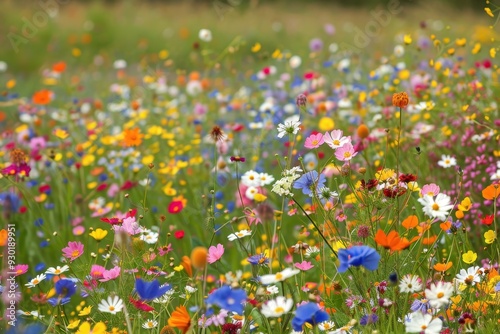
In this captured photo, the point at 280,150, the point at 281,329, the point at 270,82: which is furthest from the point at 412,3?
the point at 281,329

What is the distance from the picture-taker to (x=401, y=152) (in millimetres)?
2635

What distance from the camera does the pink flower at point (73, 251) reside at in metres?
1.67

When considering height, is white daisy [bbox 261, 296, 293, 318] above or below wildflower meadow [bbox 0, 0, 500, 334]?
below

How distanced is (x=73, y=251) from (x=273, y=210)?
22.1 inches

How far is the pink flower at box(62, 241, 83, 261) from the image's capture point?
1.67 metres

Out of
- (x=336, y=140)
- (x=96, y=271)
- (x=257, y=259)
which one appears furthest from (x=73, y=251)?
(x=336, y=140)

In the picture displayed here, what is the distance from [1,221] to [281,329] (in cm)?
174

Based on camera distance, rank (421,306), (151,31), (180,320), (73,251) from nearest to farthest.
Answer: (180,320) → (421,306) → (73,251) → (151,31)

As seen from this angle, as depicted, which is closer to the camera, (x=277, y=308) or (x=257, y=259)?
(x=277, y=308)

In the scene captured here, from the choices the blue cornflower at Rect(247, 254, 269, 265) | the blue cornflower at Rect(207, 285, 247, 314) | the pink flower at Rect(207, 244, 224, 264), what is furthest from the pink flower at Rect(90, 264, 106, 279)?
the blue cornflower at Rect(207, 285, 247, 314)

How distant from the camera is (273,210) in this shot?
149cm

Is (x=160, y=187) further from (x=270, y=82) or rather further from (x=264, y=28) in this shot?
(x=264, y=28)

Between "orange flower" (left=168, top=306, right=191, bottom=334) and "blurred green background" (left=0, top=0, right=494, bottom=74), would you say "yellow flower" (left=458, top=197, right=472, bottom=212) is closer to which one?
"orange flower" (left=168, top=306, right=191, bottom=334)

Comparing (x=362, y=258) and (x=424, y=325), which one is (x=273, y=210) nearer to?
(x=362, y=258)
